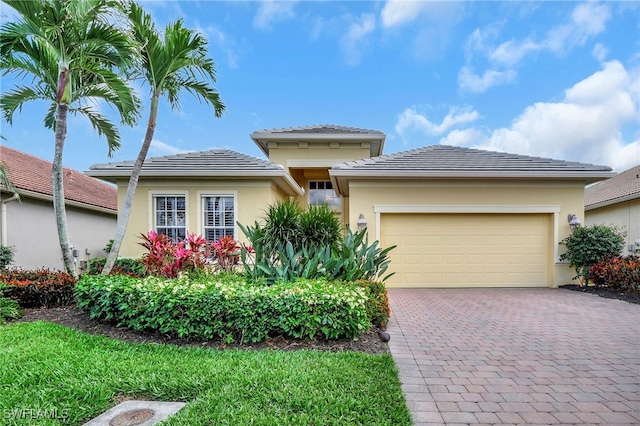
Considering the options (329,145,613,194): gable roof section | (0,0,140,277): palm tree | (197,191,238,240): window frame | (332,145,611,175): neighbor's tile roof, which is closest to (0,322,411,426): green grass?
(0,0,140,277): palm tree

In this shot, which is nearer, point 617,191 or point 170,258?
point 170,258

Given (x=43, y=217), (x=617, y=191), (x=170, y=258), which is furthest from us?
(x=617, y=191)

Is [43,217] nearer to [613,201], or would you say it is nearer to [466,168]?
[466,168]

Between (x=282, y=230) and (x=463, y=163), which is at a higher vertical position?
(x=463, y=163)

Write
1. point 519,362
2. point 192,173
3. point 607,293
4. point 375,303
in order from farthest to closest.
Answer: point 192,173
point 607,293
point 375,303
point 519,362

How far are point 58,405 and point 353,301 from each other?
10.3ft

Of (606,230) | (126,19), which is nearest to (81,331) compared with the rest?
(126,19)

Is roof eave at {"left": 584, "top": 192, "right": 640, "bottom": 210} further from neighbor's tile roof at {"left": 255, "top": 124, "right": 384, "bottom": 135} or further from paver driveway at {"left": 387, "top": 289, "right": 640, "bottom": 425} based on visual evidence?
neighbor's tile roof at {"left": 255, "top": 124, "right": 384, "bottom": 135}

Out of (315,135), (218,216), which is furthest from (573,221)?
(218,216)

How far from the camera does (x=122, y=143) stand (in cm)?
830

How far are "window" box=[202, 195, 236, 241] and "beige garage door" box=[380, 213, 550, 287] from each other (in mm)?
4701

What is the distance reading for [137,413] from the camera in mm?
2510

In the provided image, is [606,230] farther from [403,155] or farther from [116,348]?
[116,348]

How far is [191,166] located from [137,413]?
754cm
